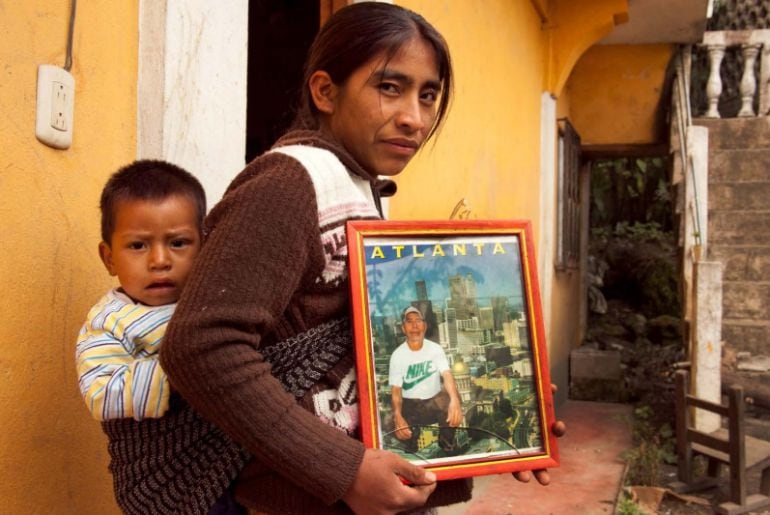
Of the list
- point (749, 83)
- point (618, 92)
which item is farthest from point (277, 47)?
point (749, 83)

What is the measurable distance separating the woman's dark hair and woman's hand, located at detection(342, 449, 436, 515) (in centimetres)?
66

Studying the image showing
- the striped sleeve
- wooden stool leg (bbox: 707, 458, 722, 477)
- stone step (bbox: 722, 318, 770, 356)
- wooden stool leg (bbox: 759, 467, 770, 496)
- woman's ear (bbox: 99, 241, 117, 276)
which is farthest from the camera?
stone step (bbox: 722, 318, 770, 356)

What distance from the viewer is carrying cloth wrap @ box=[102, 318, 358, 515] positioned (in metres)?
1.16

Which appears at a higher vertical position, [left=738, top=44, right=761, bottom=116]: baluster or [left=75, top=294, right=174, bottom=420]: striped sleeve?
[left=738, top=44, right=761, bottom=116]: baluster

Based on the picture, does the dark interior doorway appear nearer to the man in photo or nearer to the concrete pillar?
the man in photo

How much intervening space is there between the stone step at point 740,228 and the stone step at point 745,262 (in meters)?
0.09

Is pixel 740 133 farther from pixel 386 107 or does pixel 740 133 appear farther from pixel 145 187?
pixel 145 187

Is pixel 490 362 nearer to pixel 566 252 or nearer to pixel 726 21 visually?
pixel 566 252

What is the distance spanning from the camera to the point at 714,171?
23.0ft

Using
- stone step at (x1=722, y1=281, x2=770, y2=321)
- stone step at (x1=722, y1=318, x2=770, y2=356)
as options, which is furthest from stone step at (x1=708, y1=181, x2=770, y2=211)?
stone step at (x1=722, y1=318, x2=770, y2=356)

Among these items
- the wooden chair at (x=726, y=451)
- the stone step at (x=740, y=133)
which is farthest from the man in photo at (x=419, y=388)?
the stone step at (x=740, y=133)

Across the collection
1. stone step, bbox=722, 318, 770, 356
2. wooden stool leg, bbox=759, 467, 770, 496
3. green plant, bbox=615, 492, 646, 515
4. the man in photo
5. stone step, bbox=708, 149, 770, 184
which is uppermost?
stone step, bbox=708, 149, 770, 184

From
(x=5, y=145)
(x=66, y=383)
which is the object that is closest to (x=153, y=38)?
(x=5, y=145)

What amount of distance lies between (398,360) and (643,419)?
6539 millimetres
